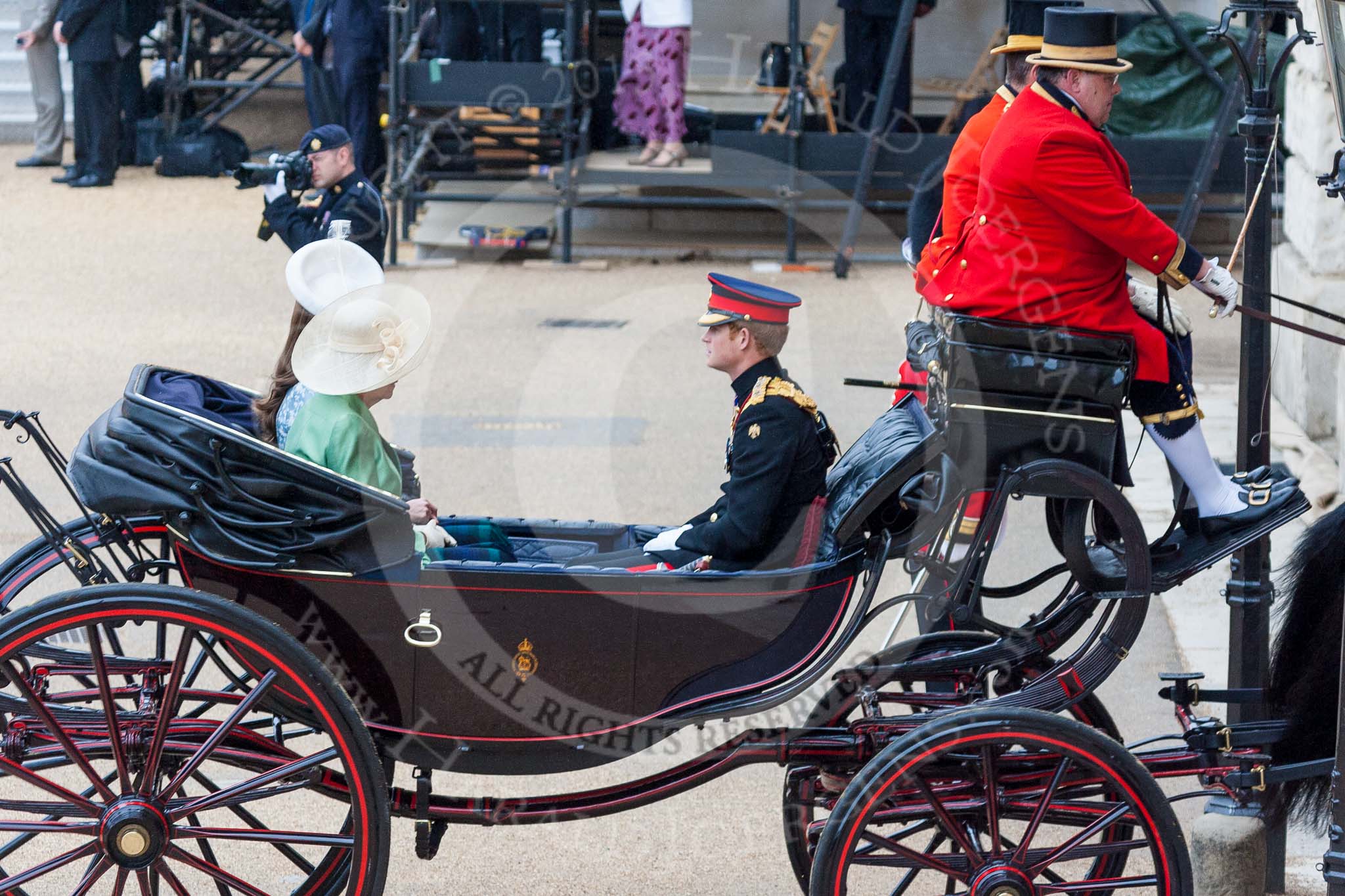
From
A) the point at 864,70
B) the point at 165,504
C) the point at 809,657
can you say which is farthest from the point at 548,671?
the point at 864,70

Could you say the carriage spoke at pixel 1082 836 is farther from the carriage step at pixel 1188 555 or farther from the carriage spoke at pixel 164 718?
the carriage spoke at pixel 164 718

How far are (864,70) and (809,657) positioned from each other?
8.70 metres

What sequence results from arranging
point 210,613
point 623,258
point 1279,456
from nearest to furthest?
point 210,613
point 1279,456
point 623,258

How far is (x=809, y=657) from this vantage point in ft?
10.3

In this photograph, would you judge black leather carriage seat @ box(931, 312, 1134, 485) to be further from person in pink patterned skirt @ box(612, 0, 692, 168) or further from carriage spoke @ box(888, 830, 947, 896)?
person in pink patterned skirt @ box(612, 0, 692, 168)

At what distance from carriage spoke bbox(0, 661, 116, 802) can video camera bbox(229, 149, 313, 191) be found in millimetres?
4046

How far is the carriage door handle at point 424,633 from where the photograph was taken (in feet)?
9.91

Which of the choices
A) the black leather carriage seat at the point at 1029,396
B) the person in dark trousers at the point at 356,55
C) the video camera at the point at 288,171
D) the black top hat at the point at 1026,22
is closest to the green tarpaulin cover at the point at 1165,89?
the black top hat at the point at 1026,22

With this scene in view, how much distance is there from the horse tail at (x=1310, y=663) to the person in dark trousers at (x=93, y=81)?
36.3 feet

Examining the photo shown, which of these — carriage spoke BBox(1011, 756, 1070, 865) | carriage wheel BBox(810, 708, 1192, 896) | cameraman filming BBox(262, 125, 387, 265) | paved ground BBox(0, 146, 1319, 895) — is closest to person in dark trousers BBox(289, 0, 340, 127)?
paved ground BBox(0, 146, 1319, 895)

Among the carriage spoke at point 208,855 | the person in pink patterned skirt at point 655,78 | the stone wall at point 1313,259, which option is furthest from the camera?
the person in pink patterned skirt at point 655,78

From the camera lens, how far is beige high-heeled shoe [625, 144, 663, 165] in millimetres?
10961

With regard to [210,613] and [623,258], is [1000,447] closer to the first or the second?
[210,613]

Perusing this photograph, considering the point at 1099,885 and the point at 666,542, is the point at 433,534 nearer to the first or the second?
the point at 666,542
